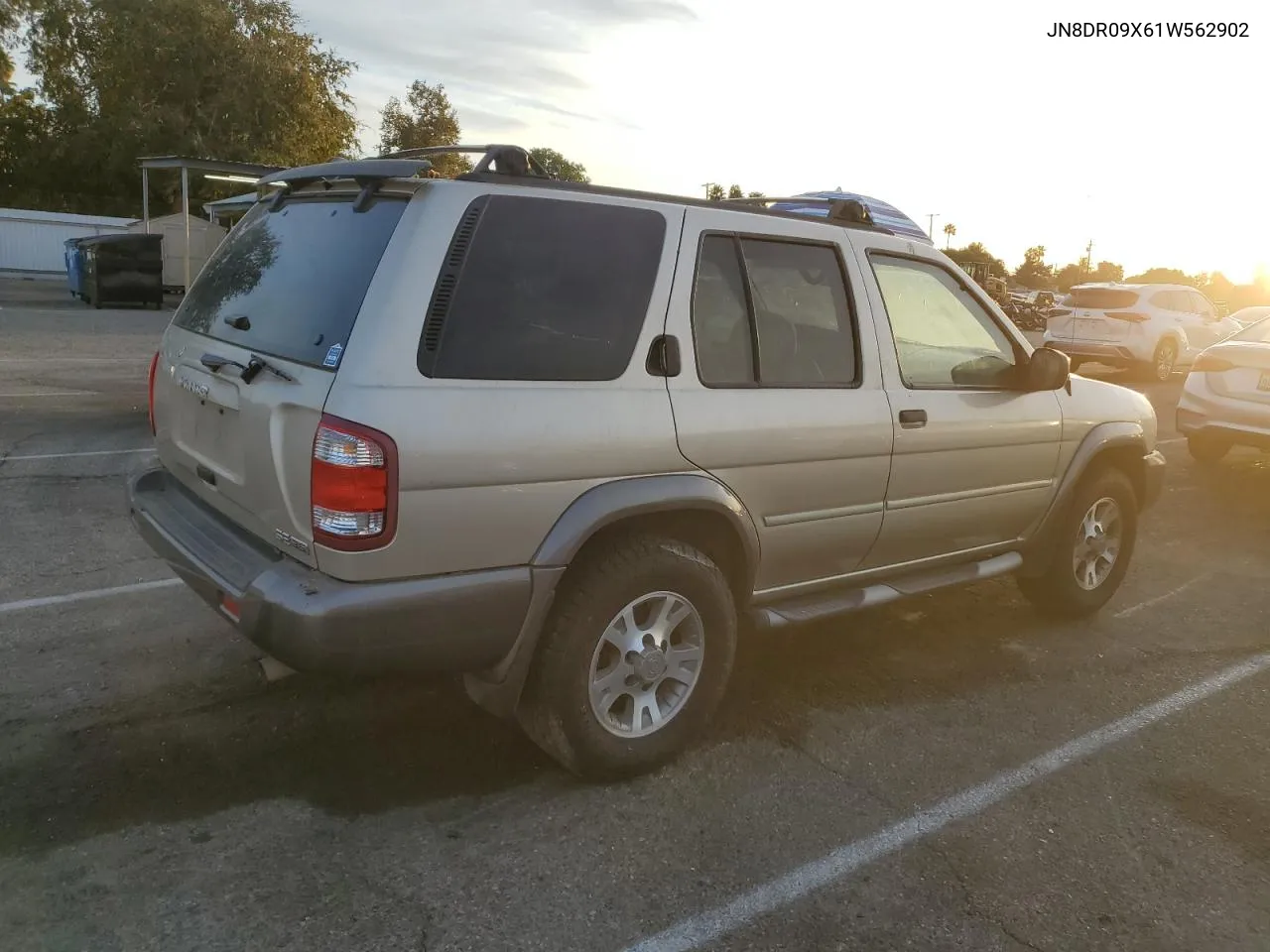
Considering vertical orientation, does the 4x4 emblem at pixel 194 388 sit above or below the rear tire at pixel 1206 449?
above

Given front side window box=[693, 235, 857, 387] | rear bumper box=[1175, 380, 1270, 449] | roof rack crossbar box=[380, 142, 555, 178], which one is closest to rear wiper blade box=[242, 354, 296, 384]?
roof rack crossbar box=[380, 142, 555, 178]

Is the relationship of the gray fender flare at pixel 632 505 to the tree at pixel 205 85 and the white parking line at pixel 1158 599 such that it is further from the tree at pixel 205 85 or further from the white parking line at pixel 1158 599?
the tree at pixel 205 85

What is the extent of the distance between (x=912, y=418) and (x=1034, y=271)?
9151 centimetres

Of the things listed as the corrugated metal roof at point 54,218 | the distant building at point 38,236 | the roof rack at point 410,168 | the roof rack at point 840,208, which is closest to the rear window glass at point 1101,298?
the roof rack at point 840,208

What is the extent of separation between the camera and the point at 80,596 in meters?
4.73

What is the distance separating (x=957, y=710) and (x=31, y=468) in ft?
20.9

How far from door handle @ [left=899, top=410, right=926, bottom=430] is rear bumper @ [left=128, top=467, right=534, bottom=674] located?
1.75 meters

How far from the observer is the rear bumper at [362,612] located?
9.04 ft

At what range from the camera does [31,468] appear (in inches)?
279

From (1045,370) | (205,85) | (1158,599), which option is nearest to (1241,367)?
(1158,599)

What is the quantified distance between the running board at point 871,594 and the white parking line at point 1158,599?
43.3 inches

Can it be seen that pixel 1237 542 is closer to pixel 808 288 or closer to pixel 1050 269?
pixel 808 288

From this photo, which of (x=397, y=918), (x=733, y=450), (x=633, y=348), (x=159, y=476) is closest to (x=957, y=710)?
(x=733, y=450)

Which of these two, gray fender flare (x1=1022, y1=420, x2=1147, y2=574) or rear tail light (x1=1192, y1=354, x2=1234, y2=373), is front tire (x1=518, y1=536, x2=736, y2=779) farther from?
rear tail light (x1=1192, y1=354, x2=1234, y2=373)
